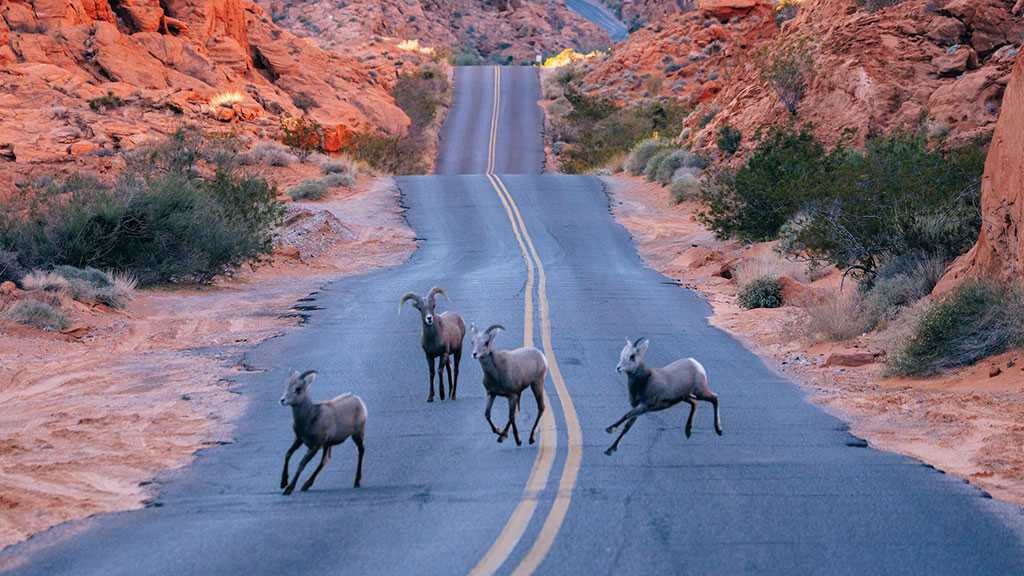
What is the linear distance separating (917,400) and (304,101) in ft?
159

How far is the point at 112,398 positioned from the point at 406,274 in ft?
43.0

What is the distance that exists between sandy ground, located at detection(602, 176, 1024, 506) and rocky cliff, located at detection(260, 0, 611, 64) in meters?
72.8

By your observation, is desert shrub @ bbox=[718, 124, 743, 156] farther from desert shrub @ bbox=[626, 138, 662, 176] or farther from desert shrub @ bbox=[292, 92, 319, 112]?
desert shrub @ bbox=[292, 92, 319, 112]

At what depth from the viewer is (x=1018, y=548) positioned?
21.7 feet

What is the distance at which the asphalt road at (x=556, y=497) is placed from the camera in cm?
650

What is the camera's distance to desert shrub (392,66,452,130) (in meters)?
68.7

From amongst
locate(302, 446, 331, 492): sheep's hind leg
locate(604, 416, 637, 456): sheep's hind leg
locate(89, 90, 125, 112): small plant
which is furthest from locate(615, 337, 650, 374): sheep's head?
locate(89, 90, 125, 112): small plant

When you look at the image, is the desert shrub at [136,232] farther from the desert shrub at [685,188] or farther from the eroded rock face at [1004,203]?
the desert shrub at [685,188]

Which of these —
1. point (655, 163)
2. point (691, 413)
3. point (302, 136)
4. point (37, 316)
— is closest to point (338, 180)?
point (302, 136)

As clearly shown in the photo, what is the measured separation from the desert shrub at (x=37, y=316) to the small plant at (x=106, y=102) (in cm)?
2939

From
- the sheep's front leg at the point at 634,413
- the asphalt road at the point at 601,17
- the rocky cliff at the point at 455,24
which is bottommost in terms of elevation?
the sheep's front leg at the point at 634,413

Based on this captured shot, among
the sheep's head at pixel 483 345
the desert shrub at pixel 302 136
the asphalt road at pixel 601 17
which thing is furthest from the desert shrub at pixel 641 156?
the asphalt road at pixel 601 17

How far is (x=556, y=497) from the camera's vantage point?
7.63 metres

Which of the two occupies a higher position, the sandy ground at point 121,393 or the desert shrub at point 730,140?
the desert shrub at point 730,140
